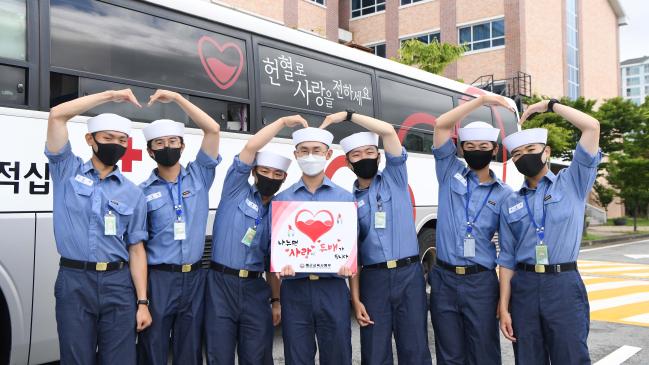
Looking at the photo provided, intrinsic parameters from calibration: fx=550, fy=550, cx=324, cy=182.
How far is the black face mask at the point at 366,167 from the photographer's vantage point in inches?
148

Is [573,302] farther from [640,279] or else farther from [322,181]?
Result: [640,279]

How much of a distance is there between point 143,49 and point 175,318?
2333mm

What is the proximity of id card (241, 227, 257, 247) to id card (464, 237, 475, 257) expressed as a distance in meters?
1.40

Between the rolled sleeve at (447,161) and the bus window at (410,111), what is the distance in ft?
9.51

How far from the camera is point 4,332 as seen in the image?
3.88m

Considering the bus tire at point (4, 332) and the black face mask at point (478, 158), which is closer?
the black face mask at point (478, 158)

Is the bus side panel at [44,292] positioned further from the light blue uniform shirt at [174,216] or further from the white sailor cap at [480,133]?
the white sailor cap at [480,133]

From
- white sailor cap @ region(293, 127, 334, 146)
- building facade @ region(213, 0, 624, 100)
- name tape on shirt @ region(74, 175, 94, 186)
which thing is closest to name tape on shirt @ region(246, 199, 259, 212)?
white sailor cap @ region(293, 127, 334, 146)

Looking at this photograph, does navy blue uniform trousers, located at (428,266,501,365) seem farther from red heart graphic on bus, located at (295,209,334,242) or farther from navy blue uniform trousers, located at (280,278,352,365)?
red heart graphic on bus, located at (295,209,334,242)

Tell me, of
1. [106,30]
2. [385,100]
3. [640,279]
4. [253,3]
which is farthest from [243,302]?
[253,3]

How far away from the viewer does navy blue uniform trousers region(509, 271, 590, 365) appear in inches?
130

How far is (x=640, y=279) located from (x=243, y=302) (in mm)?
10274

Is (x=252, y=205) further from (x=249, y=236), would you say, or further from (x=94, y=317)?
(x=94, y=317)

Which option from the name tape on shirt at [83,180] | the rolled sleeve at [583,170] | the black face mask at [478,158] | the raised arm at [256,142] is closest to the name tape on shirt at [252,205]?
the raised arm at [256,142]
